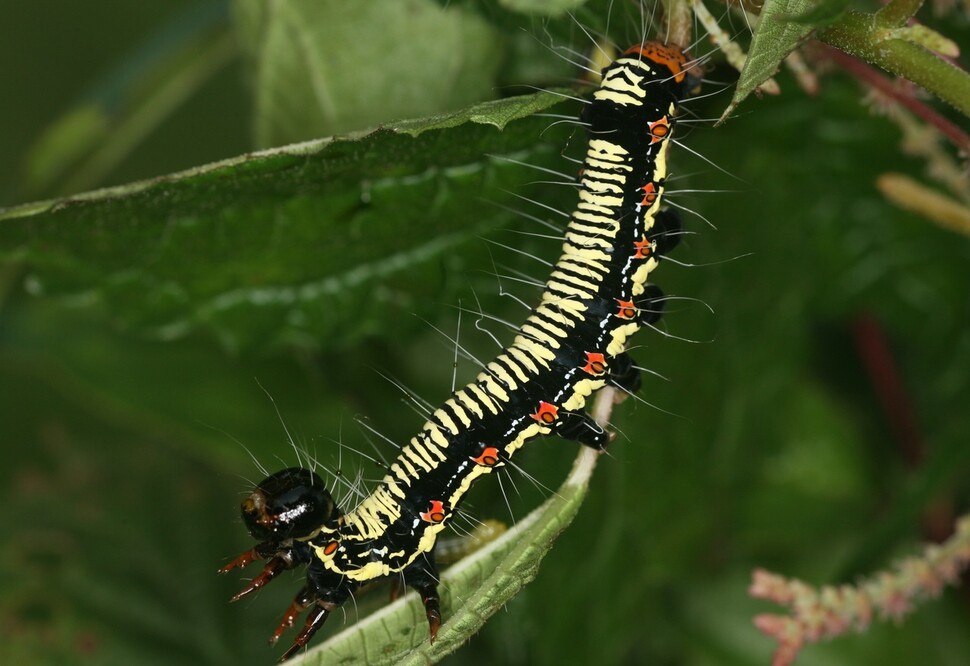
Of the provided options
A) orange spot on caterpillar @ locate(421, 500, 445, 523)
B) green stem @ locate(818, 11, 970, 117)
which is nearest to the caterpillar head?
orange spot on caterpillar @ locate(421, 500, 445, 523)

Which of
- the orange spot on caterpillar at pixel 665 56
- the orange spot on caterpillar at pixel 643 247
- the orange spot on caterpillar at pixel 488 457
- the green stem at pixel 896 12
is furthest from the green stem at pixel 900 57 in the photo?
the orange spot on caterpillar at pixel 488 457

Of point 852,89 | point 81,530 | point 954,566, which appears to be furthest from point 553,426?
point 81,530

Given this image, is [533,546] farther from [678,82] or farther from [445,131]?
[678,82]

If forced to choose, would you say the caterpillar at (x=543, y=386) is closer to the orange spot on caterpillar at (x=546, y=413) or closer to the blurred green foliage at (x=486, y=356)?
the orange spot on caterpillar at (x=546, y=413)

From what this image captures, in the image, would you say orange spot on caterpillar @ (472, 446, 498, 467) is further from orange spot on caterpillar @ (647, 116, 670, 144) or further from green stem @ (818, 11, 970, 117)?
green stem @ (818, 11, 970, 117)

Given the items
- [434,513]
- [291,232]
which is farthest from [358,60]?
[434,513]

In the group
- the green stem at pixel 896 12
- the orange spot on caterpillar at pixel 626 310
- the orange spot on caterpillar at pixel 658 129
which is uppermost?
the green stem at pixel 896 12
